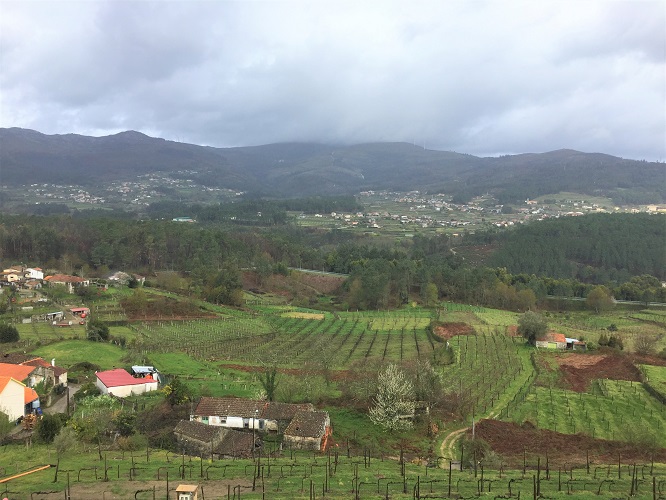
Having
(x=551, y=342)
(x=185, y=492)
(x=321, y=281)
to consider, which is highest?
(x=185, y=492)

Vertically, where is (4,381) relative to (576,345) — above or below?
above

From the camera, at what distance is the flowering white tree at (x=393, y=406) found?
2645cm

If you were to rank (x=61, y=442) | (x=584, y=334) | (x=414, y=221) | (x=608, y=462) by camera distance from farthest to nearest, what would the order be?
(x=414, y=221) → (x=584, y=334) → (x=608, y=462) → (x=61, y=442)

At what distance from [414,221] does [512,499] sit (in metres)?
166

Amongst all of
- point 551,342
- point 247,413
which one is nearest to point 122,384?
point 247,413

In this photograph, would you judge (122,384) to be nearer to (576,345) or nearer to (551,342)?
(551,342)

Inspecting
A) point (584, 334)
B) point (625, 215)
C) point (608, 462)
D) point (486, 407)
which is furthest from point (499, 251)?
point (608, 462)

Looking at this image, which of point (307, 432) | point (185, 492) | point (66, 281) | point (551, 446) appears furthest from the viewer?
point (66, 281)

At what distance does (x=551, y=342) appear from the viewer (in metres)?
47.5

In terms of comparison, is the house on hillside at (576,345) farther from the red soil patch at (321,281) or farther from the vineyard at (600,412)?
the red soil patch at (321,281)

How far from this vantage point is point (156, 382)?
3438cm

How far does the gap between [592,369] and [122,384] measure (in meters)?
33.6

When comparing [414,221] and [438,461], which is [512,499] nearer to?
[438,461]

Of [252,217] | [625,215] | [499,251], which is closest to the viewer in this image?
[499,251]
